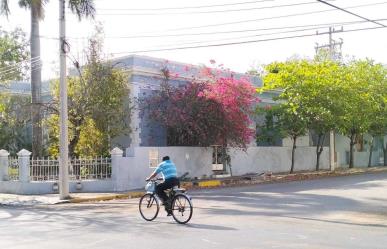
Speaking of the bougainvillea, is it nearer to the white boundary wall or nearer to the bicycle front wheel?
the white boundary wall

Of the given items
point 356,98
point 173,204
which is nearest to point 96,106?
point 173,204

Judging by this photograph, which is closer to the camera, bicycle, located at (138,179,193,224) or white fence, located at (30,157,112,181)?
bicycle, located at (138,179,193,224)

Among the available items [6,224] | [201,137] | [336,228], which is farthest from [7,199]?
[336,228]

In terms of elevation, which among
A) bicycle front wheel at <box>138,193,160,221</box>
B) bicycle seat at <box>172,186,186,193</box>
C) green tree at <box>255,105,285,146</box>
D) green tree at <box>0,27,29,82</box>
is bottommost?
bicycle front wheel at <box>138,193,160,221</box>

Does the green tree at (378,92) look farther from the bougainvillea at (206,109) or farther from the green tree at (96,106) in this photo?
the green tree at (96,106)

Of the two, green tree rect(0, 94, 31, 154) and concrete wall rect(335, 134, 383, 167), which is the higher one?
green tree rect(0, 94, 31, 154)

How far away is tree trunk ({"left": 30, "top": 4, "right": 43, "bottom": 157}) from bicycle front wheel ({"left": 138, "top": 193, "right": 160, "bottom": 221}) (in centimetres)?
1284

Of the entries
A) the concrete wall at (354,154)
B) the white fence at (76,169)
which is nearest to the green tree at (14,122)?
the white fence at (76,169)

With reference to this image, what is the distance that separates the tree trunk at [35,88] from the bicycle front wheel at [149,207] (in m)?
12.8

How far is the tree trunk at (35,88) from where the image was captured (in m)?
24.5

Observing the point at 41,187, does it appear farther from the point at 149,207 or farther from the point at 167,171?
the point at 167,171

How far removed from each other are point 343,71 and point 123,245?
25757 mm

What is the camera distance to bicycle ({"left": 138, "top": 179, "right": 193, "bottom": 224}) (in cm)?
1234

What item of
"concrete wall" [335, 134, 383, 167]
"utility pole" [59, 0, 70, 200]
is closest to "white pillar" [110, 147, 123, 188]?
"utility pole" [59, 0, 70, 200]
